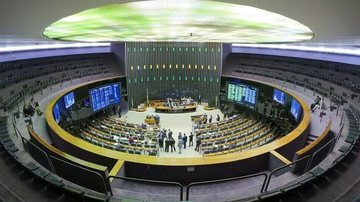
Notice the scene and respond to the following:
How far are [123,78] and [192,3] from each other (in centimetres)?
1858

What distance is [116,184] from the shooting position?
19.1 ft

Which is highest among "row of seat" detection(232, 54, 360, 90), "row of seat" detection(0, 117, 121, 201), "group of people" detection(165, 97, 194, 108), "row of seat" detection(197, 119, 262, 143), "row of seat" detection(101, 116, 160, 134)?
"row of seat" detection(232, 54, 360, 90)

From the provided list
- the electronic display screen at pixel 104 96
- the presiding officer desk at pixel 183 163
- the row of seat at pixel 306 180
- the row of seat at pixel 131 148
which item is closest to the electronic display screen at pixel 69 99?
the electronic display screen at pixel 104 96

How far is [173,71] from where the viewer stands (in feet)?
75.3

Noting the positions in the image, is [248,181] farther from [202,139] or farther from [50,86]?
[50,86]

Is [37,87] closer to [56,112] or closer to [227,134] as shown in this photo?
[56,112]

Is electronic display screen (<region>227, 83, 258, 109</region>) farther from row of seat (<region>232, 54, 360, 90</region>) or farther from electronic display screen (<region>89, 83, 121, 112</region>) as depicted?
electronic display screen (<region>89, 83, 121, 112</region>)

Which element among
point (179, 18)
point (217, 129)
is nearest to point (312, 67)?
point (217, 129)

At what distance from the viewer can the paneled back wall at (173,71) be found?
21531 millimetres

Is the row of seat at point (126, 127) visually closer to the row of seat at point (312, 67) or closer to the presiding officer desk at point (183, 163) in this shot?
the presiding officer desk at point (183, 163)

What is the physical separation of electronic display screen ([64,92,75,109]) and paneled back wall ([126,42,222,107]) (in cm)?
735

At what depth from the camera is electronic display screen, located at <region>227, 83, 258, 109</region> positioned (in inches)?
713

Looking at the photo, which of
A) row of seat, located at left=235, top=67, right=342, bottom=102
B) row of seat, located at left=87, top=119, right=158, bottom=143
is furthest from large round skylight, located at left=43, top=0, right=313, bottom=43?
row of seat, located at left=235, top=67, right=342, bottom=102

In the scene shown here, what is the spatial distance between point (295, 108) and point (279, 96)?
2.77m
